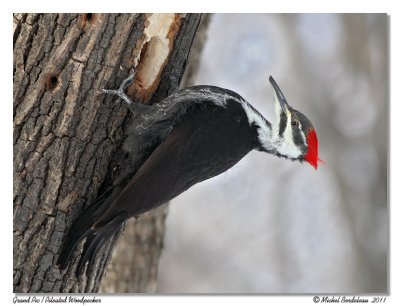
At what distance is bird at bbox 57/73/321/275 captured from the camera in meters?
2.79

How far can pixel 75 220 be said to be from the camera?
2.82 metres

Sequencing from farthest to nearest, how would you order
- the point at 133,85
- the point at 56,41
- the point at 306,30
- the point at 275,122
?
the point at 306,30 → the point at 275,122 → the point at 133,85 → the point at 56,41

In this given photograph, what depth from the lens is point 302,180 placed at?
4309 millimetres

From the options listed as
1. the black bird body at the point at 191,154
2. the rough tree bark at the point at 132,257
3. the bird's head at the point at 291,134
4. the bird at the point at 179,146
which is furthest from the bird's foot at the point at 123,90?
the rough tree bark at the point at 132,257

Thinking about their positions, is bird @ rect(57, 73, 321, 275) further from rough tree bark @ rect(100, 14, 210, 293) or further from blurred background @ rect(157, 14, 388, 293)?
rough tree bark @ rect(100, 14, 210, 293)

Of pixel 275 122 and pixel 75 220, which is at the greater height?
pixel 275 122

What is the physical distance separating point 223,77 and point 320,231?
141 centimetres

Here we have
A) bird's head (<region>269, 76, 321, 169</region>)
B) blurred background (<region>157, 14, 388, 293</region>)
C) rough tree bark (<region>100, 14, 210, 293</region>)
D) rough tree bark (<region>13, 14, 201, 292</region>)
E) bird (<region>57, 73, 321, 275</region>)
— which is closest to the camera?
rough tree bark (<region>13, 14, 201, 292</region>)

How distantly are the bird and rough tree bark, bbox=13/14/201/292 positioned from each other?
0.24 ft

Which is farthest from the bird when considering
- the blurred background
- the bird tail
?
the blurred background

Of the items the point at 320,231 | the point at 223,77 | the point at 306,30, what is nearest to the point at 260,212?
the point at 320,231

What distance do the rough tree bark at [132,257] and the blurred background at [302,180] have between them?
0.41 ft

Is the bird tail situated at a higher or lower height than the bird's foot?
lower
